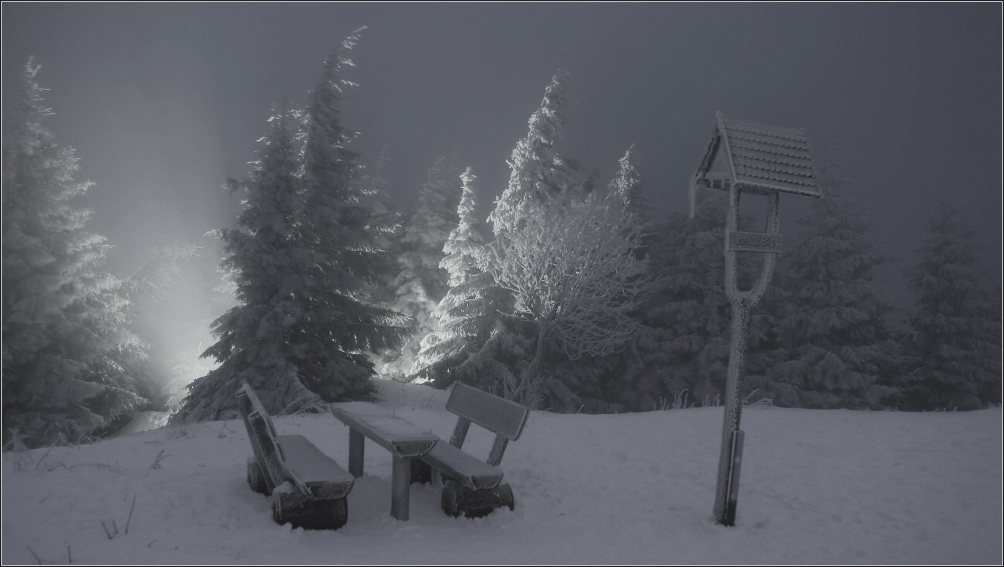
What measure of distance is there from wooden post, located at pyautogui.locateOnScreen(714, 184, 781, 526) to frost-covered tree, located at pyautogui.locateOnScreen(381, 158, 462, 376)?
1724 cm

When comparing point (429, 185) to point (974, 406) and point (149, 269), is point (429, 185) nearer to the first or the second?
point (149, 269)

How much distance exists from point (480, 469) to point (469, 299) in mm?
13590

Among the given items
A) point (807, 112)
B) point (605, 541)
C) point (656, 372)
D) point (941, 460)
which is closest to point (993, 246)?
point (656, 372)

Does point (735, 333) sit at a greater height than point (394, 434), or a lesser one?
greater

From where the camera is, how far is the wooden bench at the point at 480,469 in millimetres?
3893

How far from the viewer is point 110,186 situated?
1675 cm

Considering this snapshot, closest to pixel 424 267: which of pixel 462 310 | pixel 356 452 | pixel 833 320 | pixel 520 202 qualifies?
pixel 462 310

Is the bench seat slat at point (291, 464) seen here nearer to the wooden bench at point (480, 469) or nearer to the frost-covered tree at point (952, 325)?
the wooden bench at point (480, 469)

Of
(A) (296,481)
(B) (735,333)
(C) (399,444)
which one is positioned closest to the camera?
(A) (296,481)

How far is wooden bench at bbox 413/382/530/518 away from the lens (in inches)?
153

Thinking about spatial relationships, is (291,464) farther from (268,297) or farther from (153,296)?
(153,296)

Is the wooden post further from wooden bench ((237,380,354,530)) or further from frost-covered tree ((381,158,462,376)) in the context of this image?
frost-covered tree ((381,158,462,376))

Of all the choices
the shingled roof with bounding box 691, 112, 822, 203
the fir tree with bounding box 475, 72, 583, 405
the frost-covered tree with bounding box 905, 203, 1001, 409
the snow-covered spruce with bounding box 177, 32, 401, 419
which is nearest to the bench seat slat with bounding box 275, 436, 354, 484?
the shingled roof with bounding box 691, 112, 822, 203

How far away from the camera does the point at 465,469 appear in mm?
3953
